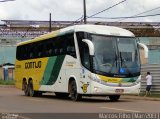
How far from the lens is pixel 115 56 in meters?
22.3

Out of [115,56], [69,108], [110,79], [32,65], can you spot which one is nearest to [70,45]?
[115,56]

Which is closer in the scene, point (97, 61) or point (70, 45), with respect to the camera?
point (97, 61)

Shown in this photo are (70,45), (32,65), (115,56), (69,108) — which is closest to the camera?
(69,108)

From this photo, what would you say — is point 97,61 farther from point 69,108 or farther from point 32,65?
point 32,65

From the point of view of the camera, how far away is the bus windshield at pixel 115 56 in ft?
72.6

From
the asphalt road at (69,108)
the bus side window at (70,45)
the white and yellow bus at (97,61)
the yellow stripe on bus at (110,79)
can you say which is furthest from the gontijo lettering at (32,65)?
the yellow stripe on bus at (110,79)

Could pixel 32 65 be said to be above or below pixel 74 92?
above

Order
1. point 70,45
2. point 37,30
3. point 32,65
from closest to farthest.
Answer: point 70,45, point 32,65, point 37,30

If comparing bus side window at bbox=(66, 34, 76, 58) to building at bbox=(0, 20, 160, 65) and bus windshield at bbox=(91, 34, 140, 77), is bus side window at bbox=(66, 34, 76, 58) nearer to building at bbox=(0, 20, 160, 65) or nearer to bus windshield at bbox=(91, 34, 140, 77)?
bus windshield at bbox=(91, 34, 140, 77)

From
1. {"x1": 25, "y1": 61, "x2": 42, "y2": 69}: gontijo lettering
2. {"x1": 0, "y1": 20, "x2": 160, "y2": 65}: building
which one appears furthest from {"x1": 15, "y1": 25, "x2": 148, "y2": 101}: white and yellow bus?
{"x1": 0, "y1": 20, "x2": 160, "y2": 65}: building

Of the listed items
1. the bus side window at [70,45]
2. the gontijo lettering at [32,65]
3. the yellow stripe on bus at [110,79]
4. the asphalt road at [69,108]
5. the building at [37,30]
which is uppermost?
the building at [37,30]

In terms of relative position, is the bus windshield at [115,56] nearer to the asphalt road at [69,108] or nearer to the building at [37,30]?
the asphalt road at [69,108]

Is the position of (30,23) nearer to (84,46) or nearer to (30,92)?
(30,92)

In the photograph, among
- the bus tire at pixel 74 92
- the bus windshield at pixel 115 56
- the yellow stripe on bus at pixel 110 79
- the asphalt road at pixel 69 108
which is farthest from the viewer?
the bus tire at pixel 74 92
